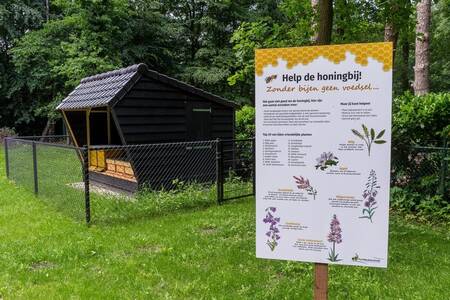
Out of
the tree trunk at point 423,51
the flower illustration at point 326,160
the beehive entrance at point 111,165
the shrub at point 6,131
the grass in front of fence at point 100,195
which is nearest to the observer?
the flower illustration at point 326,160

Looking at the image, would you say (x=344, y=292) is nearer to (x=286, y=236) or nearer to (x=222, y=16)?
(x=286, y=236)

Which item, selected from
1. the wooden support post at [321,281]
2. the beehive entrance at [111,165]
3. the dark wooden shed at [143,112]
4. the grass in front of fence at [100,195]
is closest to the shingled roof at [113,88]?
the dark wooden shed at [143,112]

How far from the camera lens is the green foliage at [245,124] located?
11742 millimetres

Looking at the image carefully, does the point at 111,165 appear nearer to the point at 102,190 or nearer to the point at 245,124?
the point at 102,190

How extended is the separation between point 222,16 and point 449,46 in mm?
11947

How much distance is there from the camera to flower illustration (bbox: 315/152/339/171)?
2835mm

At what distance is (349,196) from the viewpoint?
9.24ft

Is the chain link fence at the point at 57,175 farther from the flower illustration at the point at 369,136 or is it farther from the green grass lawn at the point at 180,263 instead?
the flower illustration at the point at 369,136

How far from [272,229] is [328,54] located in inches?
47.6

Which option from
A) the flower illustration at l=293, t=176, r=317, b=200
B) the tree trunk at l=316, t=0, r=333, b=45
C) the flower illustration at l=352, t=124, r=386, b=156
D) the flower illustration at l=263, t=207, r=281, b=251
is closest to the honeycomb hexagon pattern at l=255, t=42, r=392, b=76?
the flower illustration at l=352, t=124, r=386, b=156

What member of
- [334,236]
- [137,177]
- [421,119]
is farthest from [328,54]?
[137,177]

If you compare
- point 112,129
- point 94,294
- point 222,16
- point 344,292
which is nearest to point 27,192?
point 112,129

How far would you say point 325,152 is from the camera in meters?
2.84

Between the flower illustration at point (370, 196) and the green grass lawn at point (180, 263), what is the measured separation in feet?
4.72
